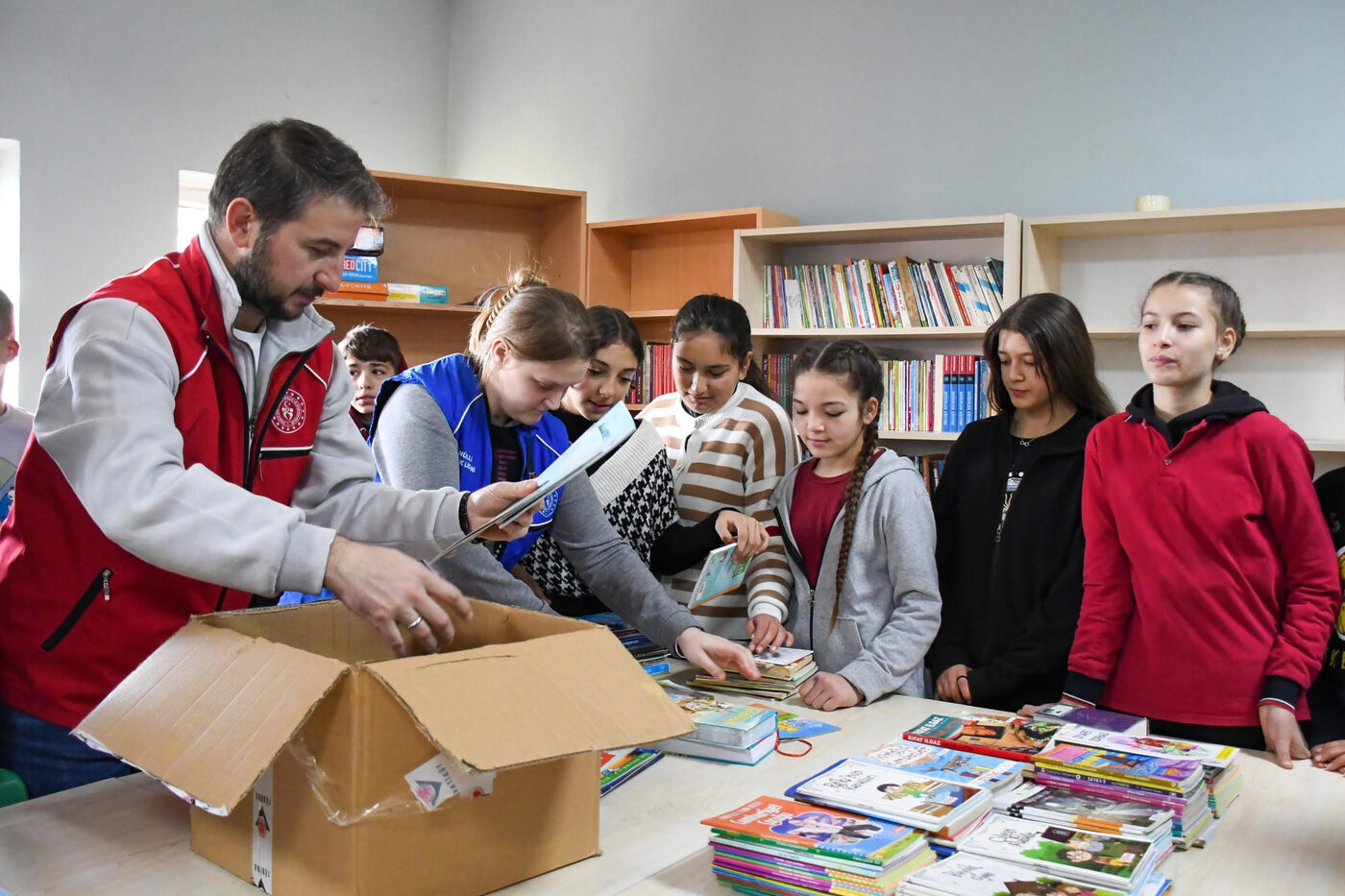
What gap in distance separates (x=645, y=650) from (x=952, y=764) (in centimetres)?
79

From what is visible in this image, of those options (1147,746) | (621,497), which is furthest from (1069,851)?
(621,497)

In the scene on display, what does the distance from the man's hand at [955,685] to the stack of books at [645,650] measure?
24.9 inches

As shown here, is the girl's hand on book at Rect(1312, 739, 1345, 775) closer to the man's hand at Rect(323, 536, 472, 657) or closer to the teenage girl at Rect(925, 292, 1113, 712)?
the teenage girl at Rect(925, 292, 1113, 712)

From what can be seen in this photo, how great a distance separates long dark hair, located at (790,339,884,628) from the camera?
88.7 inches

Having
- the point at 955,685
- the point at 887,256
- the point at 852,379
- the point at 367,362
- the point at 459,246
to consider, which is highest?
the point at 459,246

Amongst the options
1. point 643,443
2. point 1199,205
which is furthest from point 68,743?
point 1199,205

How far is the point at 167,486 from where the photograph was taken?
116cm

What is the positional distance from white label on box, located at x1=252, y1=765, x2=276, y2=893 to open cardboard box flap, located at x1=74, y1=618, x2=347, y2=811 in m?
0.08

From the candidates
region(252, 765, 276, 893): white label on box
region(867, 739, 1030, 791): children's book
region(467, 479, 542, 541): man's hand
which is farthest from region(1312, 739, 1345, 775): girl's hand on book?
→ region(252, 765, 276, 893): white label on box

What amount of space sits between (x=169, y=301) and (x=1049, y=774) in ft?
4.14

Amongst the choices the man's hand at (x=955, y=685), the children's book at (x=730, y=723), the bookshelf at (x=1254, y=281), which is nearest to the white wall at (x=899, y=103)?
the bookshelf at (x=1254, y=281)

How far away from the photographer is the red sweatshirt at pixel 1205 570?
6.51 ft

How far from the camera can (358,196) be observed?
4.68 feet

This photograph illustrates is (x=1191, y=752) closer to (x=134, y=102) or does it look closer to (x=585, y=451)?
(x=585, y=451)
